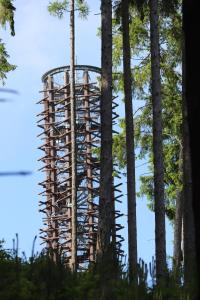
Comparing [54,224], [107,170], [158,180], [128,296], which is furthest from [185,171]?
[54,224]

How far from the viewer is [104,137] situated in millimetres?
14477

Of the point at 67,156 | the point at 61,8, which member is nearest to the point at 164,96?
the point at 61,8

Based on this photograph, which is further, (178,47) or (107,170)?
(178,47)

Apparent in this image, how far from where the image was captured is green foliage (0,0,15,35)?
66.3 feet

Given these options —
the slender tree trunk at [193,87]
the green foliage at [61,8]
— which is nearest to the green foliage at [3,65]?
the green foliage at [61,8]

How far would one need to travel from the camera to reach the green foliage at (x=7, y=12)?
66.3 ft

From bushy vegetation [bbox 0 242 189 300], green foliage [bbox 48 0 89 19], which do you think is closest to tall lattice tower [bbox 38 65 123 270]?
green foliage [bbox 48 0 89 19]

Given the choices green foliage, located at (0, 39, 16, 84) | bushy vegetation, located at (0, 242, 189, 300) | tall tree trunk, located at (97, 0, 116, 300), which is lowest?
bushy vegetation, located at (0, 242, 189, 300)

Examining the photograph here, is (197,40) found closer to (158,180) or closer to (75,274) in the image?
(75,274)

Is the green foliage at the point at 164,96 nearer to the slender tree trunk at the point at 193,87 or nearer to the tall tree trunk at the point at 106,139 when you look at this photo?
the tall tree trunk at the point at 106,139

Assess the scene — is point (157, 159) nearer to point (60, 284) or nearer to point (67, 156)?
point (60, 284)

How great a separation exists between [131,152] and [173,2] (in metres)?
5.06

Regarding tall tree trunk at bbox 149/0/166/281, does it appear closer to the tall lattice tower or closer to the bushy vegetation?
the bushy vegetation

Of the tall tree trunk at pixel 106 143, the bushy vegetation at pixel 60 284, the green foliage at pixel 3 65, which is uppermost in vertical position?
the green foliage at pixel 3 65
